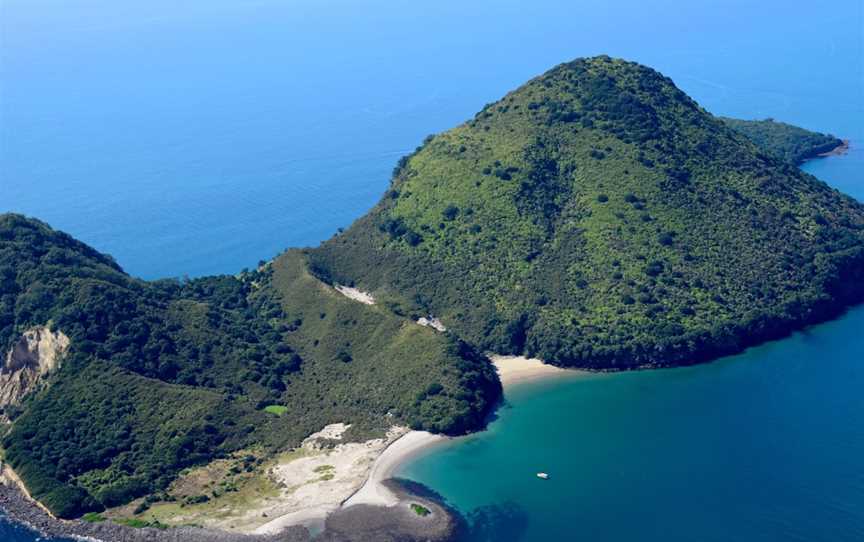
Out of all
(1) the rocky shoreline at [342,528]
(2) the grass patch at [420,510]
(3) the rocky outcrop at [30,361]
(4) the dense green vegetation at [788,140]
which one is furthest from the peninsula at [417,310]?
(4) the dense green vegetation at [788,140]

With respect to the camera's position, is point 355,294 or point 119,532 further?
point 355,294

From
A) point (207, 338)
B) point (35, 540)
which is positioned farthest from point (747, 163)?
point (35, 540)

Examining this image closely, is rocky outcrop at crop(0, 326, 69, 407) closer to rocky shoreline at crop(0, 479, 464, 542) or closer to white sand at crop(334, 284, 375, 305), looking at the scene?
rocky shoreline at crop(0, 479, 464, 542)

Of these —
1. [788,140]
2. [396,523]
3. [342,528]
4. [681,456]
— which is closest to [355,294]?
[396,523]

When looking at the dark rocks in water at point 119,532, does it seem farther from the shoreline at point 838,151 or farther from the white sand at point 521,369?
the shoreline at point 838,151

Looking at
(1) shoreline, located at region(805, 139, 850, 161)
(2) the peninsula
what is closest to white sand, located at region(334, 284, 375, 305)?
(2) the peninsula

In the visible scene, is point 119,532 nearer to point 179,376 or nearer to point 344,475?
point 344,475

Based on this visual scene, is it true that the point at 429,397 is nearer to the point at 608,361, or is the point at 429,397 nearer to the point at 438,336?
the point at 438,336
